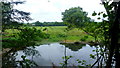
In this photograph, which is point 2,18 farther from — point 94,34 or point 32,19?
point 94,34

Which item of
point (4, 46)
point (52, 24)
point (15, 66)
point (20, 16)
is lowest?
point (15, 66)

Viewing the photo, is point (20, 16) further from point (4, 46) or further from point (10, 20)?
point (4, 46)

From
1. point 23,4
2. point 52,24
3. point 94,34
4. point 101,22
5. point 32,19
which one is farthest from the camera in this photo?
point 23,4

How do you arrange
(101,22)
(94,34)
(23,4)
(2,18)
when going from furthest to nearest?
(23,4) < (2,18) < (94,34) < (101,22)

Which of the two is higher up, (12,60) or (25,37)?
(25,37)

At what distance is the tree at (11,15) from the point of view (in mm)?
1774

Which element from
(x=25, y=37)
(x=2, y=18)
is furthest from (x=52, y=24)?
(x=2, y=18)

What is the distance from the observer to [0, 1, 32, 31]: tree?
1.77 metres

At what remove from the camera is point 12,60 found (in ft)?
4.84

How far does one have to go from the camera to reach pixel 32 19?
6.57 ft

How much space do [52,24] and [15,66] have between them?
0.68m

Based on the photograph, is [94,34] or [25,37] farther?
[25,37]

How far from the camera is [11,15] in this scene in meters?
1.92

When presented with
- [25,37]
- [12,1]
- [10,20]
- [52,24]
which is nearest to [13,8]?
[12,1]
